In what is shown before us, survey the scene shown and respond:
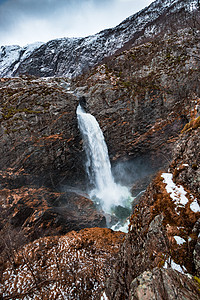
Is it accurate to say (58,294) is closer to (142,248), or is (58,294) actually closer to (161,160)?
(142,248)

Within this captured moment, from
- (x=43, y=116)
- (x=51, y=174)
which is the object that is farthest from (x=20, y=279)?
(x=43, y=116)

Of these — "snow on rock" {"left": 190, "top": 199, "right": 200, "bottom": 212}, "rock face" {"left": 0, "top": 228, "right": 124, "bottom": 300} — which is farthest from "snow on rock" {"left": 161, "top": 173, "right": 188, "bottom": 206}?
"rock face" {"left": 0, "top": 228, "right": 124, "bottom": 300}

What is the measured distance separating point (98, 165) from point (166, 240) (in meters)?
15.6

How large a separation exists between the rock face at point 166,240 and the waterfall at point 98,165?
12.8 m

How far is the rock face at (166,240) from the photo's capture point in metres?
2.43

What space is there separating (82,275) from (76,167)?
1176cm

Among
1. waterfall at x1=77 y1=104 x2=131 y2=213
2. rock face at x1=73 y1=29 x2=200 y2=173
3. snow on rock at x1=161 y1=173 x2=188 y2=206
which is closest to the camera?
snow on rock at x1=161 y1=173 x2=188 y2=206

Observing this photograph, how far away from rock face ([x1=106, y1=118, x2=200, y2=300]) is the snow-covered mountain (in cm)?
4302

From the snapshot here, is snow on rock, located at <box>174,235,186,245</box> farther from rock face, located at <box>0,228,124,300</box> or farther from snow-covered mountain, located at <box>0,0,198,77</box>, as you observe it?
snow-covered mountain, located at <box>0,0,198,77</box>

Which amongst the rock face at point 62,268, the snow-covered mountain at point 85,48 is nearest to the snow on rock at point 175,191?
the rock face at point 62,268

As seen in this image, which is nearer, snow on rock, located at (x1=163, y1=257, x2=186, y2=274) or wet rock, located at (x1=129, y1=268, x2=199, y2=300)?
wet rock, located at (x1=129, y1=268, x2=199, y2=300)

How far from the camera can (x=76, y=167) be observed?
17625 millimetres

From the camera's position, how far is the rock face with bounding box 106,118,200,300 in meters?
2.43

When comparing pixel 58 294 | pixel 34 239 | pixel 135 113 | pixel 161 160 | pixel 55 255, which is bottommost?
pixel 58 294
